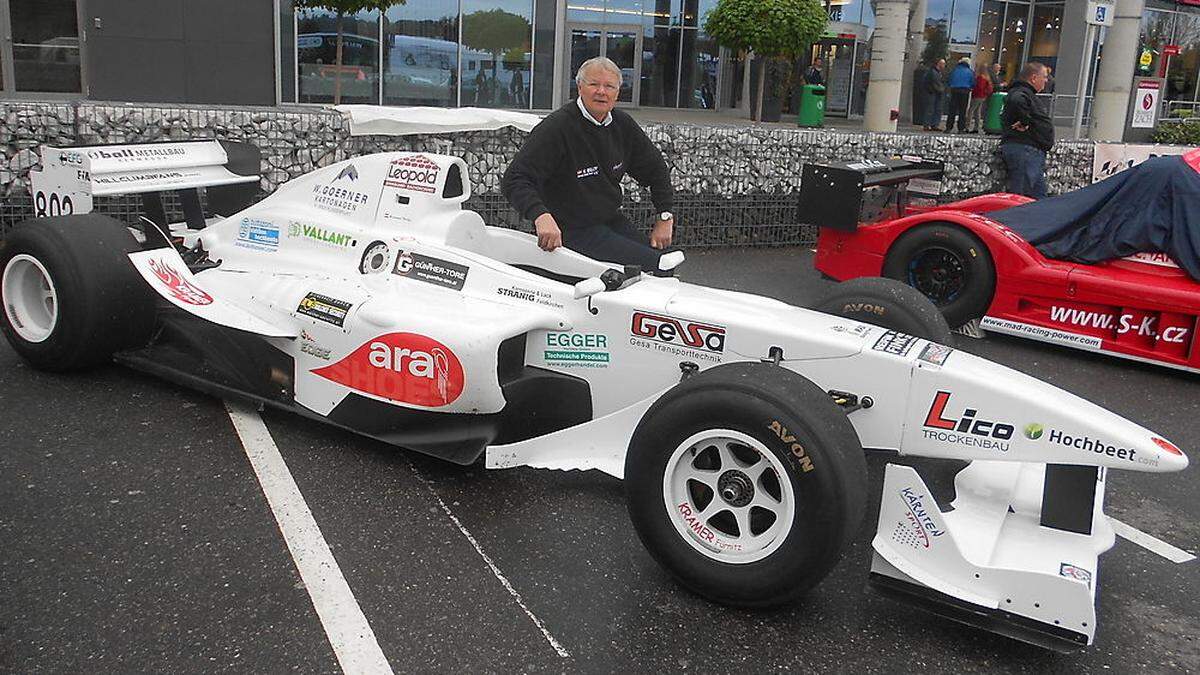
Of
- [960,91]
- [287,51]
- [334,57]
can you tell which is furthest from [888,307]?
[960,91]

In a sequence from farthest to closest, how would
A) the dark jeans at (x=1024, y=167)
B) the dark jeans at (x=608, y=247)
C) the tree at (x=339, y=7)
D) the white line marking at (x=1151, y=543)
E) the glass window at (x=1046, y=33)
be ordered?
the glass window at (x=1046, y=33)
the tree at (x=339, y=7)
the dark jeans at (x=1024, y=167)
the dark jeans at (x=608, y=247)
the white line marking at (x=1151, y=543)

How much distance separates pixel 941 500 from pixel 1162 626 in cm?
79

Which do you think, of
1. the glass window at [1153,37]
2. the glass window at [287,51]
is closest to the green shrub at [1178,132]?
the glass window at [1153,37]

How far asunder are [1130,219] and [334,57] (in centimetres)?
1376

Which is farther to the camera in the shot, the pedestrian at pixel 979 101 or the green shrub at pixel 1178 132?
the pedestrian at pixel 979 101

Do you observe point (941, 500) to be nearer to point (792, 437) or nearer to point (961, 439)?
point (961, 439)

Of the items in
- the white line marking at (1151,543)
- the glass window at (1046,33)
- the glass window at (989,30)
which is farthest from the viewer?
the glass window at (1046,33)

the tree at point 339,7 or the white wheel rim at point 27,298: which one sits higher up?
the tree at point 339,7

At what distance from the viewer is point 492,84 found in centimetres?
1858

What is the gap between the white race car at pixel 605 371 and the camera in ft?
9.88

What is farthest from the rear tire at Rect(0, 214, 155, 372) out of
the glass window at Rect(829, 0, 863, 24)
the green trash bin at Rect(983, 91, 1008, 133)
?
the glass window at Rect(829, 0, 863, 24)

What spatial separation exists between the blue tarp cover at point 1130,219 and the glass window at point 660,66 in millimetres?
16794

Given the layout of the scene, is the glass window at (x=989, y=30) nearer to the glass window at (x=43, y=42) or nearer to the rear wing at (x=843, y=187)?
the rear wing at (x=843, y=187)

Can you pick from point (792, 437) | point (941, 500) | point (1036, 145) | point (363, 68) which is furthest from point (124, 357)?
point (363, 68)
